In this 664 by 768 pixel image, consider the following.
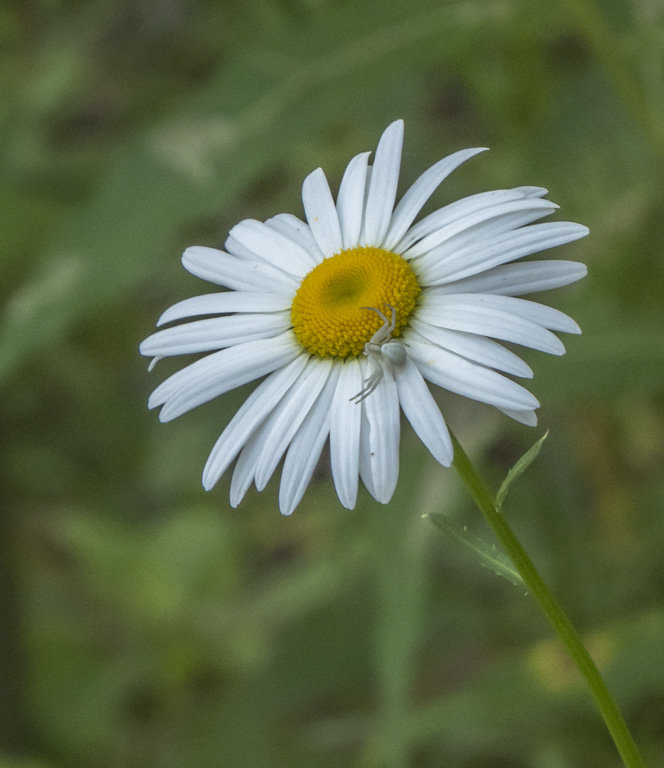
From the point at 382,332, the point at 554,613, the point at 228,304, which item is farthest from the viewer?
the point at 228,304

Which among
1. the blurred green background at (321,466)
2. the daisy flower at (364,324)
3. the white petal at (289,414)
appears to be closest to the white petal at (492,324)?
the daisy flower at (364,324)

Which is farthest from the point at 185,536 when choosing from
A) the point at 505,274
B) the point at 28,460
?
the point at 505,274

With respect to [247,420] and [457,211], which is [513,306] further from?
[247,420]

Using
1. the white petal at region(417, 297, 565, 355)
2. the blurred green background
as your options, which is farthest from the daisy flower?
the blurred green background

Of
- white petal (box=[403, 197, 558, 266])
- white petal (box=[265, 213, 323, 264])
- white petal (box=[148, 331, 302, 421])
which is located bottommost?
white petal (box=[148, 331, 302, 421])

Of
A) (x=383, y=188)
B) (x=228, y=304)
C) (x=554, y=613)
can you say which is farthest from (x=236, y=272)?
(x=554, y=613)

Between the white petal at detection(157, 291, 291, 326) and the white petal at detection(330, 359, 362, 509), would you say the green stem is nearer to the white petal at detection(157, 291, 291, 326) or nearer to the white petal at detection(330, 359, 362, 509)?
the white petal at detection(330, 359, 362, 509)
